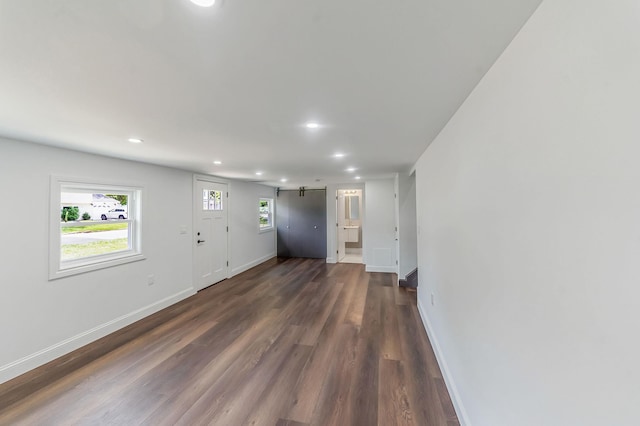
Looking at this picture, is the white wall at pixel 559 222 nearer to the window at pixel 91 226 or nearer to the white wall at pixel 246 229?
the window at pixel 91 226

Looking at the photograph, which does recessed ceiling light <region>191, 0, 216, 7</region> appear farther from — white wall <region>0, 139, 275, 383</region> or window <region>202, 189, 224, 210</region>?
window <region>202, 189, 224, 210</region>

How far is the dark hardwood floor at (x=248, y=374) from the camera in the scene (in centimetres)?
185

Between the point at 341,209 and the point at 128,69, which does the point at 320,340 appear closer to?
the point at 128,69

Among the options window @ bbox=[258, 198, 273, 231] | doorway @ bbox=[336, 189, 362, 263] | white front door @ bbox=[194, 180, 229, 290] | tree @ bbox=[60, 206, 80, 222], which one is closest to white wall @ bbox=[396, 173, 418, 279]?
doorway @ bbox=[336, 189, 362, 263]

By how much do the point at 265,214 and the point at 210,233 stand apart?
2.57 meters

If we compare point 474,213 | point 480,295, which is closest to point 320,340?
point 480,295

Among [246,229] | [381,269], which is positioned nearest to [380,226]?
[381,269]

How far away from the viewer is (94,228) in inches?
124

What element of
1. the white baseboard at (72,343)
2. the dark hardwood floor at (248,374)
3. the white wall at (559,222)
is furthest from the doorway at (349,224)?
the white wall at (559,222)

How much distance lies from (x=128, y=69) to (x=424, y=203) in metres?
3.01

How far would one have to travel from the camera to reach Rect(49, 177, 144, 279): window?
2.68 meters

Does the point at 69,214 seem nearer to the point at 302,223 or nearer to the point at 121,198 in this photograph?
the point at 121,198

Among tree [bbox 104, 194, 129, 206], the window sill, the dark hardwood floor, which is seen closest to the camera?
the dark hardwood floor

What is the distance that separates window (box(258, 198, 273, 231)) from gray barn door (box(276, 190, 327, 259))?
0.83 feet
